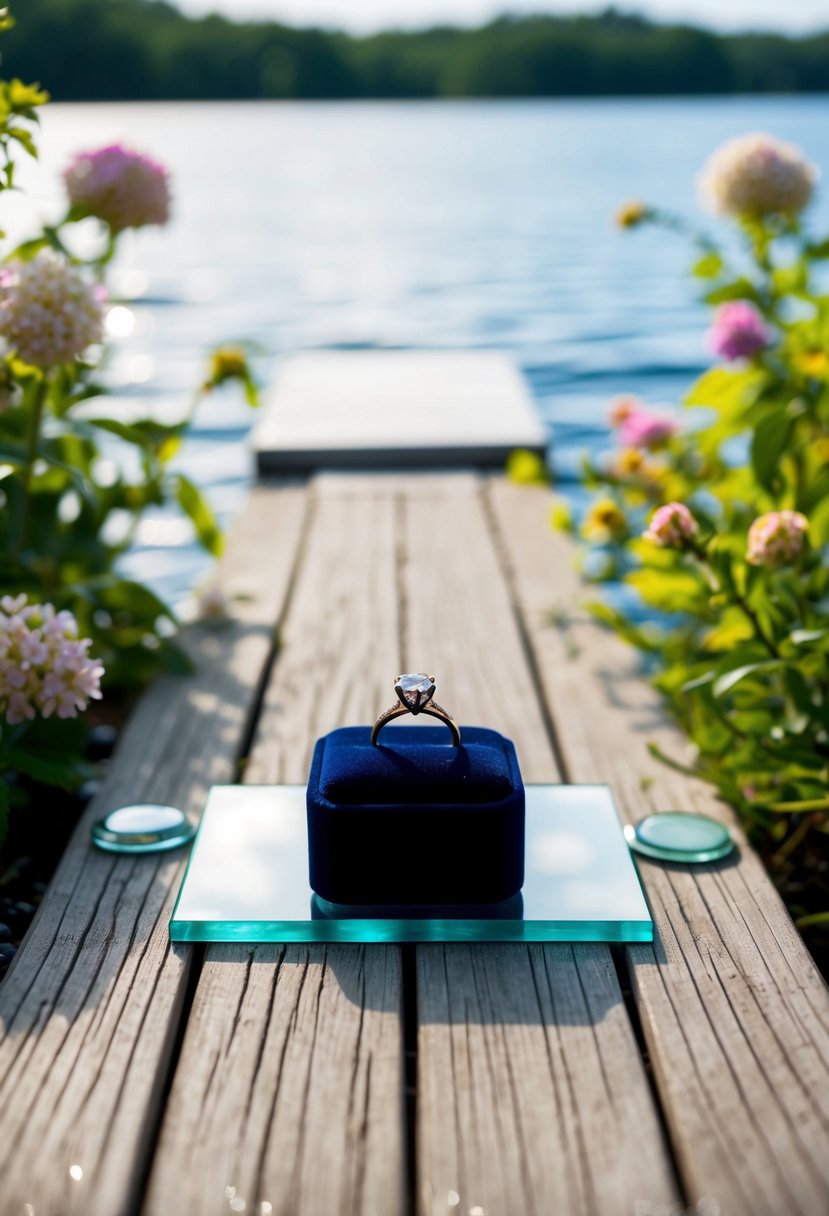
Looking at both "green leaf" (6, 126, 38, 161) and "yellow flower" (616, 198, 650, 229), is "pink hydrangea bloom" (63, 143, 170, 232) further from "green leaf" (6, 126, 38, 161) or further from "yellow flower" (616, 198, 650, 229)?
"yellow flower" (616, 198, 650, 229)

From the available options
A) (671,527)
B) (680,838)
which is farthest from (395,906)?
(671,527)

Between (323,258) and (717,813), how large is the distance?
12728 millimetres

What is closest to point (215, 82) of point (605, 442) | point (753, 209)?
point (605, 442)

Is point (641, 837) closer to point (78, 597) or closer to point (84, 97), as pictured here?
point (78, 597)

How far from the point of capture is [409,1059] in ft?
4.60

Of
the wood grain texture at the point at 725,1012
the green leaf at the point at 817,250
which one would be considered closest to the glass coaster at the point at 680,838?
the wood grain texture at the point at 725,1012

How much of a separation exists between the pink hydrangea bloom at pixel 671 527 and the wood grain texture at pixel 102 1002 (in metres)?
0.79

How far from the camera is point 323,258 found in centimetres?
1391

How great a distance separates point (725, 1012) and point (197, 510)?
178 cm

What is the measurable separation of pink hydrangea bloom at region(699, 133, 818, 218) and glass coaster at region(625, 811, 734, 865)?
153 cm

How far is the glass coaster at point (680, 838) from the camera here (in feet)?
5.77

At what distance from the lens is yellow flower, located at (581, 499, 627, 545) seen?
2.80 metres

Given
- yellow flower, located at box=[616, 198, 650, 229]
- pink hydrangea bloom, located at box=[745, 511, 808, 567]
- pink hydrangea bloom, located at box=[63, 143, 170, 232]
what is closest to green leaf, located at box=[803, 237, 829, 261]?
yellow flower, located at box=[616, 198, 650, 229]

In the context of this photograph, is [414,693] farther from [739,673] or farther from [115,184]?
[115,184]
